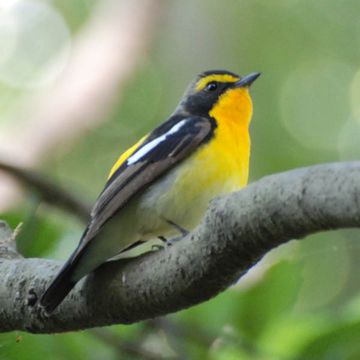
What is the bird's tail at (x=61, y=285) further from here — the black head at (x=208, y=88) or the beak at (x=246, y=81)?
the beak at (x=246, y=81)

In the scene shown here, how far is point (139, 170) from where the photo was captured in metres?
3.60

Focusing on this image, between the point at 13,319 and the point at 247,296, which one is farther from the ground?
the point at 13,319

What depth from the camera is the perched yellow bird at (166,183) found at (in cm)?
343

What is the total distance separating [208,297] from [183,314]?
1110 mm

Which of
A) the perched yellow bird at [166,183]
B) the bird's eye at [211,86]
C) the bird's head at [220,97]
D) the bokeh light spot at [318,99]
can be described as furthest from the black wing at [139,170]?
the bokeh light spot at [318,99]

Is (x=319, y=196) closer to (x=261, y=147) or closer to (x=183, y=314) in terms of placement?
(x=183, y=314)

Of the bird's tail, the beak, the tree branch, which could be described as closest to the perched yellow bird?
the bird's tail

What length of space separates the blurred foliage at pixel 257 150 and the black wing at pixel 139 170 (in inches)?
12.5

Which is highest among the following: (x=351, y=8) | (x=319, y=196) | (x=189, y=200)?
(x=319, y=196)

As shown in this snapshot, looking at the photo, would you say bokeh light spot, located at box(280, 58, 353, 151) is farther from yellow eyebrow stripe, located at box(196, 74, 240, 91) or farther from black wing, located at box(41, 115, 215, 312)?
black wing, located at box(41, 115, 215, 312)

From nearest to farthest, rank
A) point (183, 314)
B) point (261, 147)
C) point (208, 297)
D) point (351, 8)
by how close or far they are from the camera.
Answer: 1. point (208, 297)
2. point (183, 314)
3. point (261, 147)
4. point (351, 8)

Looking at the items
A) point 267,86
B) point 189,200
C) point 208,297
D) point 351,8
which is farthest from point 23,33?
point 208,297

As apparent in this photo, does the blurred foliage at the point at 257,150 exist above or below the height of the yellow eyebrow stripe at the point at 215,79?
below

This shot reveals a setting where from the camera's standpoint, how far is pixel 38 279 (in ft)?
10.0
